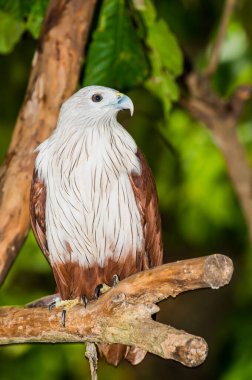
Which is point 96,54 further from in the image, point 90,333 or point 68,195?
point 90,333

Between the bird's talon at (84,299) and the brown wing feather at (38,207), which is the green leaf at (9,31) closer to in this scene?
the brown wing feather at (38,207)

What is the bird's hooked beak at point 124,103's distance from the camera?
4.96 m

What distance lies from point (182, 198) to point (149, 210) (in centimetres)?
362

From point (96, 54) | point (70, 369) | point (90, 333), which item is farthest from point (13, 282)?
point (90, 333)

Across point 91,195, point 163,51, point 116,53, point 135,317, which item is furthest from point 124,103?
point 135,317

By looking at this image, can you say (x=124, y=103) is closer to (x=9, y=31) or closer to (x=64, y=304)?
(x=64, y=304)

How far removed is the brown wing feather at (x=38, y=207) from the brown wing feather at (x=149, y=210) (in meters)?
0.52

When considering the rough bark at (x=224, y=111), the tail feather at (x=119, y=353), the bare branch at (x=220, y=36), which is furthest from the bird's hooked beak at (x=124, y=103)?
the bare branch at (x=220, y=36)

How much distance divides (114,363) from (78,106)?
4.94 ft

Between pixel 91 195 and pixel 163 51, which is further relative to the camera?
pixel 163 51

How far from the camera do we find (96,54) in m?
5.78

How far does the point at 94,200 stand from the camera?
494 centimetres

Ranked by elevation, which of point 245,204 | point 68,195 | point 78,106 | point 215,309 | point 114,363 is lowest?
point 215,309

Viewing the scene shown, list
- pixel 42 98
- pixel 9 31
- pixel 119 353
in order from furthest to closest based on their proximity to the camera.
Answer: pixel 9 31
pixel 42 98
pixel 119 353
